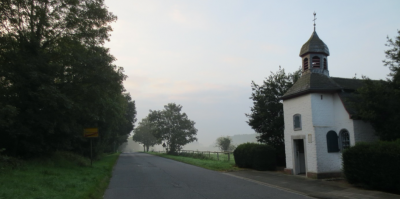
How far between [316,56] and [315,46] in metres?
0.62

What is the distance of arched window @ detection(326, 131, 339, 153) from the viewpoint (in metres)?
15.3

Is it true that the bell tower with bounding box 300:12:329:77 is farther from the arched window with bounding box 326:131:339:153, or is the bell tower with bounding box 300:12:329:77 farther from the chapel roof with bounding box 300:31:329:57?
the arched window with bounding box 326:131:339:153

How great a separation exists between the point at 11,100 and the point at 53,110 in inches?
90.1

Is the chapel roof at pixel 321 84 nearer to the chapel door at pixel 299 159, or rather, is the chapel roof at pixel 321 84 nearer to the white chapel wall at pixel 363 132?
the white chapel wall at pixel 363 132

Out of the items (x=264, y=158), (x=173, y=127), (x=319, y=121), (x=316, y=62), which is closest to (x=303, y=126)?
(x=319, y=121)

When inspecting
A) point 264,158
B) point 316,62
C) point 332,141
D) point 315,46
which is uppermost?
point 315,46

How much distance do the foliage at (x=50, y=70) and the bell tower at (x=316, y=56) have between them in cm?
1255

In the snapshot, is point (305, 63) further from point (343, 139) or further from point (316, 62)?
point (343, 139)

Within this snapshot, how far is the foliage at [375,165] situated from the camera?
9.80 m

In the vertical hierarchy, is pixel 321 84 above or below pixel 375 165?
above

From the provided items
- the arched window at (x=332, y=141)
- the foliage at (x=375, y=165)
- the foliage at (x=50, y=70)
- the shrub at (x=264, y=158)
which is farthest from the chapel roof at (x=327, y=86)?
the foliage at (x=50, y=70)

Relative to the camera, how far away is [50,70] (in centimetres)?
1659

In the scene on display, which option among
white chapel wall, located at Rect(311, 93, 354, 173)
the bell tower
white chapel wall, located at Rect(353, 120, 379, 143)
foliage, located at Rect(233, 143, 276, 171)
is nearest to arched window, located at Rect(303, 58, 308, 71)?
the bell tower

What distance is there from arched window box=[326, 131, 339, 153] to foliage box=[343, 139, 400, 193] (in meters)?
3.39
